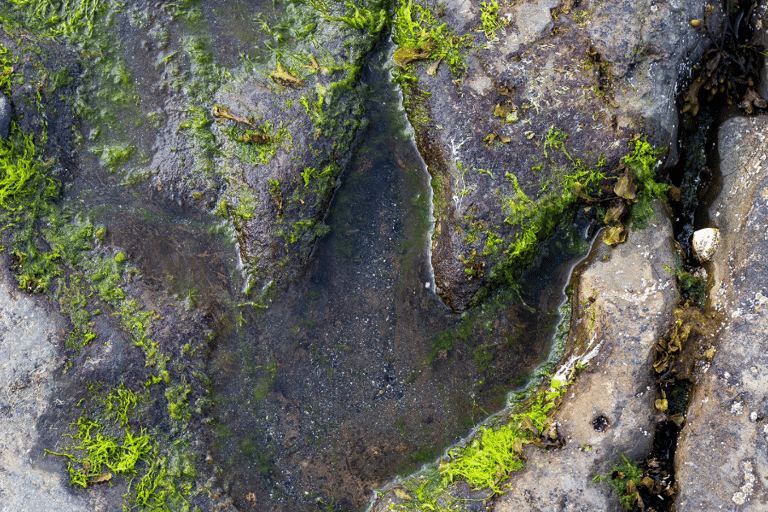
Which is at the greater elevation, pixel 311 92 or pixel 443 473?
pixel 311 92

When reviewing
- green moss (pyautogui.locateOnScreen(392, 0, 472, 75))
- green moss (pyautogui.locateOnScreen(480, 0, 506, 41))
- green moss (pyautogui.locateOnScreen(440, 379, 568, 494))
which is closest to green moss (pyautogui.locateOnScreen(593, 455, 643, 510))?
green moss (pyautogui.locateOnScreen(440, 379, 568, 494))

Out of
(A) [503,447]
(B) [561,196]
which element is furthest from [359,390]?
(B) [561,196]

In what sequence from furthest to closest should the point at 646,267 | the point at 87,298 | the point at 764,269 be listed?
the point at 87,298 < the point at 646,267 < the point at 764,269

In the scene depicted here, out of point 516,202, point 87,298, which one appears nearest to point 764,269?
point 516,202

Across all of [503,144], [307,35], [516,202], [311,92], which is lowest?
[516,202]

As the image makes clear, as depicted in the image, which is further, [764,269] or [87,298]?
[87,298]

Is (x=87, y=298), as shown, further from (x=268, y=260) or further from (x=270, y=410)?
(x=270, y=410)
